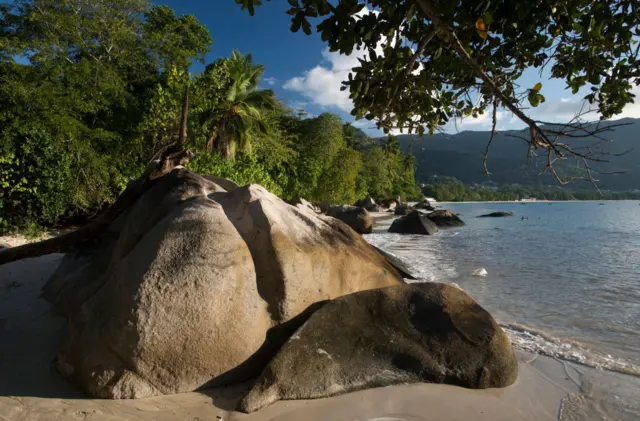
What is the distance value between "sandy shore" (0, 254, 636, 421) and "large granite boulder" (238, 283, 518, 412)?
0.11 metres

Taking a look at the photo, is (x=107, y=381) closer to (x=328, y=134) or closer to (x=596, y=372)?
(x=596, y=372)

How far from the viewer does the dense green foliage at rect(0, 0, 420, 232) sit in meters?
10.9

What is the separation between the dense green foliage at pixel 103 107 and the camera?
35.7ft

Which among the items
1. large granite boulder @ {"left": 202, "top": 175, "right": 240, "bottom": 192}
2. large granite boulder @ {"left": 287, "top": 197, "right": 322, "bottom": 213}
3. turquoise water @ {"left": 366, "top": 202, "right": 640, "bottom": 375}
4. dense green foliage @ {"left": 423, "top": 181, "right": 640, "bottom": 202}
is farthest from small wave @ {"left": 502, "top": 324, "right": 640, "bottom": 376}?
dense green foliage @ {"left": 423, "top": 181, "right": 640, "bottom": 202}

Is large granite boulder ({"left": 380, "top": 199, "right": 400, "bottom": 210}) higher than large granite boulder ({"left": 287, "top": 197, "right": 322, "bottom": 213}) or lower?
lower

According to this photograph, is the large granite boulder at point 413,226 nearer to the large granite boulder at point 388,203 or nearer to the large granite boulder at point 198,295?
the large granite boulder at point 198,295

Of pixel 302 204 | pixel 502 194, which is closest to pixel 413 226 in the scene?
pixel 302 204

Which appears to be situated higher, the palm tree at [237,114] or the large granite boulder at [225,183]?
the palm tree at [237,114]

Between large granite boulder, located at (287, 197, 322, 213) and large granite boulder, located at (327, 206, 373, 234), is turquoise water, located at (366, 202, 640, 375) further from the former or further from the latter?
large granite boulder, located at (327, 206, 373, 234)

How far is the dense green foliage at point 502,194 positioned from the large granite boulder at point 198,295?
101697 millimetres

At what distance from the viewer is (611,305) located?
734cm

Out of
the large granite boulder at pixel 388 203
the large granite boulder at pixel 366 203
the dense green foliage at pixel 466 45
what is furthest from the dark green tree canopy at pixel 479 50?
the large granite boulder at pixel 388 203

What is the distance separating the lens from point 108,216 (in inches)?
215

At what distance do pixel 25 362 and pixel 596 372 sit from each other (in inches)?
232
